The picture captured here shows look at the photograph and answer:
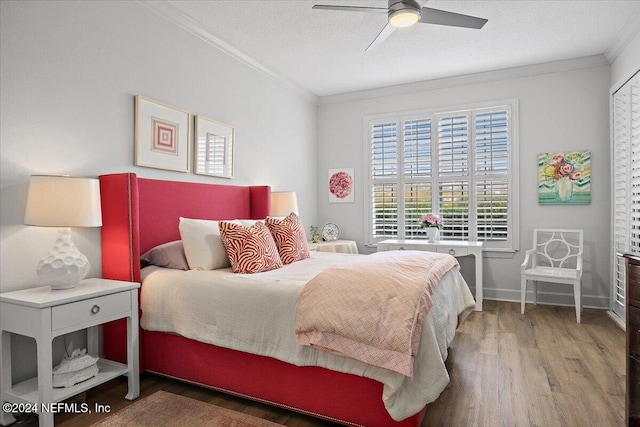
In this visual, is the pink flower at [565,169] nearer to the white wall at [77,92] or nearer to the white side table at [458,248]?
the white side table at [458,248]

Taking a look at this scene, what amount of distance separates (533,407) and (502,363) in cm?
63

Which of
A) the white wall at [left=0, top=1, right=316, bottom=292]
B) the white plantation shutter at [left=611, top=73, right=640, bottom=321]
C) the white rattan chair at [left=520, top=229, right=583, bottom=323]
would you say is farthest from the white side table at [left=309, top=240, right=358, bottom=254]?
the white plantation shutter at [left=611, top=73, right=640, bottom=321]

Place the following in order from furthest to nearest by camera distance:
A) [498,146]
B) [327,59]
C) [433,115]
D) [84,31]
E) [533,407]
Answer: [433,115]
[498,146]
[327,59]
[84,31]
[533,407]

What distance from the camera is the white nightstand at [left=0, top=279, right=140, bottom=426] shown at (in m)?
1.84

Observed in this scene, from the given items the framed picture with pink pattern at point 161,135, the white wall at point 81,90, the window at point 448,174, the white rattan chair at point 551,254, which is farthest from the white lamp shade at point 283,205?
the white rattan chair at point 551,254

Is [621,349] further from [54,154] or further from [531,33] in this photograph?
[54,154]

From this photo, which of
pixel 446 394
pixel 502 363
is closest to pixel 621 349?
pixel 502 363

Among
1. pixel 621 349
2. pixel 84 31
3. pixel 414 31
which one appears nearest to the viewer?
pixel 84 31

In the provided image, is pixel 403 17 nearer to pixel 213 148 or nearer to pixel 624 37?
pixel 213 148

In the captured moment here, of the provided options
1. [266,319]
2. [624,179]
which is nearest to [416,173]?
[624,179]

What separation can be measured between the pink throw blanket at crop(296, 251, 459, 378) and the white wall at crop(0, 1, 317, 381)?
1.65 meters

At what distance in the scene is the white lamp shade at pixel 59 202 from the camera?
80.9 inches

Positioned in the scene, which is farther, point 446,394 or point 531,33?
point 531,33

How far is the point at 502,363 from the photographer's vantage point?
9.10 ft
